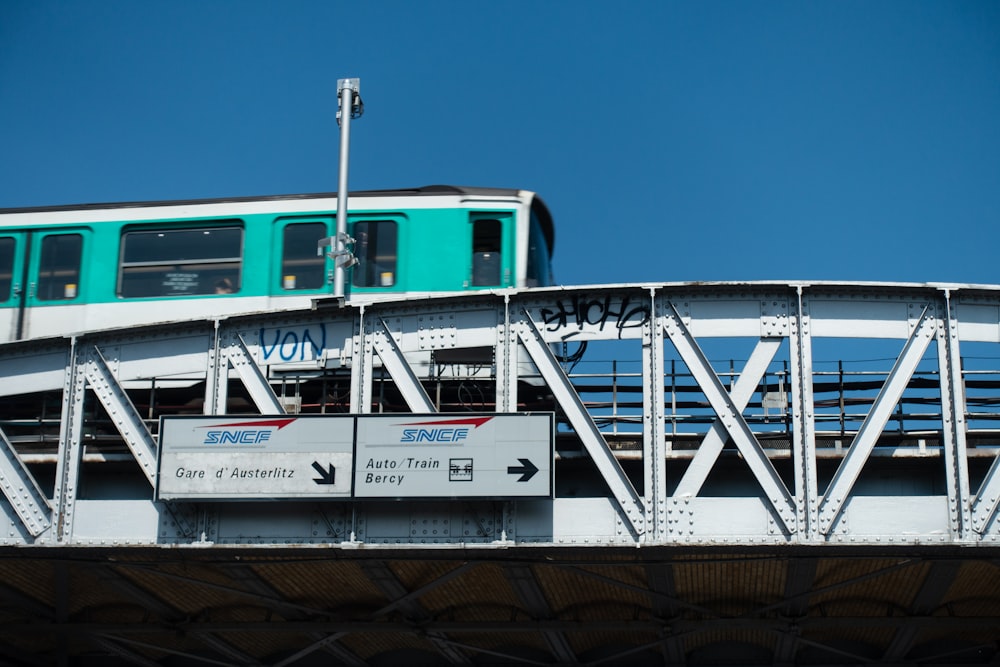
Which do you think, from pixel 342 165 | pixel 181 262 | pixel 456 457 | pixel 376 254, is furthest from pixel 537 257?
pixel 456 457

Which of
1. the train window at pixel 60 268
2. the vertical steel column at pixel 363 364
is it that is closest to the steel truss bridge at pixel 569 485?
the vertical steel column at pixel 363 364

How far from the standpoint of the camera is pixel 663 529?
53.9 feet

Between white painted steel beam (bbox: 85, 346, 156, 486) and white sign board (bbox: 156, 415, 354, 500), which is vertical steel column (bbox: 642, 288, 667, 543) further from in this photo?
white painted steel beam (bbox: 85, 346, 156, 486)

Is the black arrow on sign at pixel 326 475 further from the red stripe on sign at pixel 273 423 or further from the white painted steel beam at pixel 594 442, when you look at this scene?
the white painted steel beam at pixel 594 442

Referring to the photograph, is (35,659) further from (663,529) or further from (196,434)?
(663,529)

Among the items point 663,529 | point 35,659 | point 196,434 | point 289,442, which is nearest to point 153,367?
point 196,434

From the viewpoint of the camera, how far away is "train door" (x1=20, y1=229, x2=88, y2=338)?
2267cm

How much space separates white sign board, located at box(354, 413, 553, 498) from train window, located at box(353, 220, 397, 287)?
5.30 metres

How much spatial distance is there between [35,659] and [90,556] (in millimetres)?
8737

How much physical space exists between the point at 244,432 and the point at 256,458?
407 millimetres

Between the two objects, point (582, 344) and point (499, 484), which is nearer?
point (499, 484)

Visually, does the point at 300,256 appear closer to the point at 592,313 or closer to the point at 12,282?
the point at 12,282

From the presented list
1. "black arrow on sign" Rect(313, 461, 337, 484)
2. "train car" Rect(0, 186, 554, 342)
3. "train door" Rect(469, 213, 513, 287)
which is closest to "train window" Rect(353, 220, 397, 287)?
"train car" Rect(0, 186, 554, 342)

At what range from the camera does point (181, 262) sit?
73.8 feet
